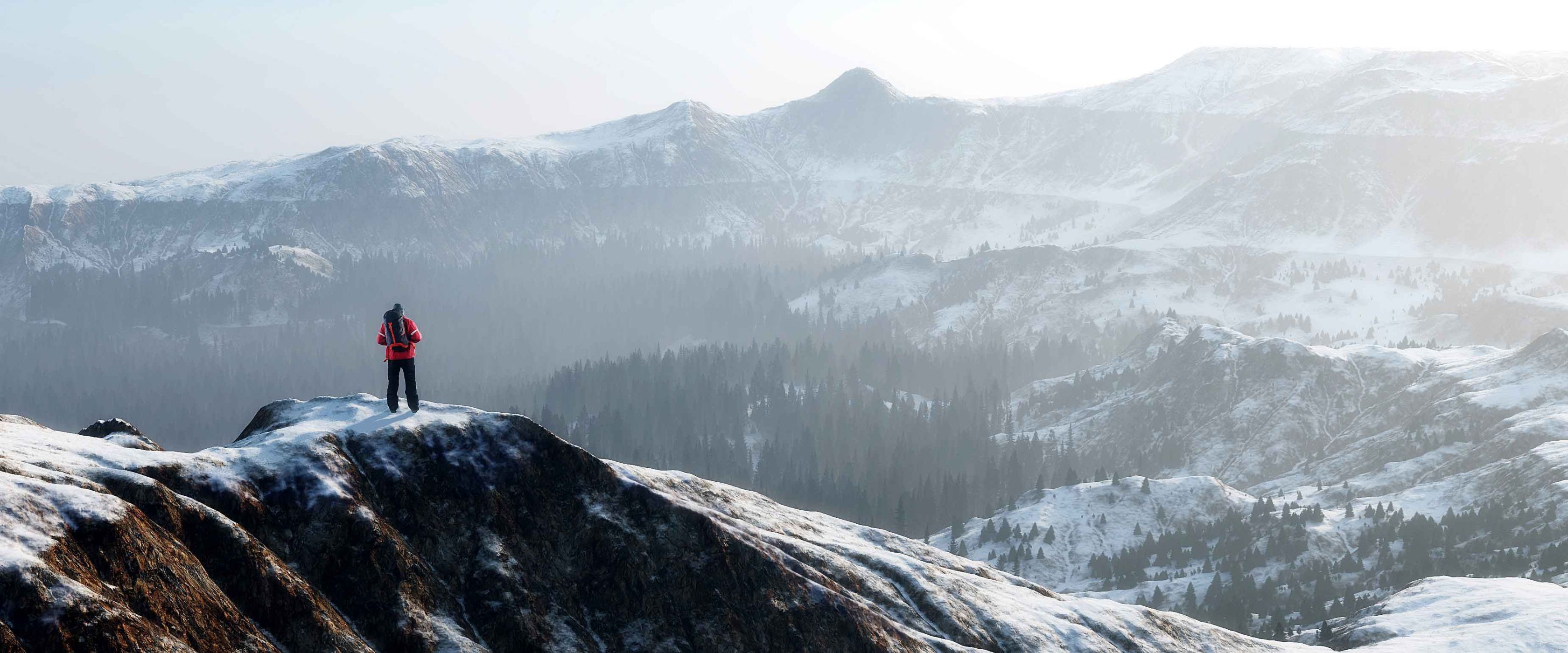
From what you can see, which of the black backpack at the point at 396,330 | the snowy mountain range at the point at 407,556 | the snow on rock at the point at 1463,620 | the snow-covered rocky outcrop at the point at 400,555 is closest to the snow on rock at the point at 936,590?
the snowy mountain range at the point at 407,556

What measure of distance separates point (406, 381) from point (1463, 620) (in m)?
101

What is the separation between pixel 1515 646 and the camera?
96.3 meters

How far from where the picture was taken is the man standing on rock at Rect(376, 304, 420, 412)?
5519 cm

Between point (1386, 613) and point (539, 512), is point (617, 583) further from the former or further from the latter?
point (1386, 613)

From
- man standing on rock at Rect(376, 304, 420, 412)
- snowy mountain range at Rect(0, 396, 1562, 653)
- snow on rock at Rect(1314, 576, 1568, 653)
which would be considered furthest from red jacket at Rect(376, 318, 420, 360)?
snow on rock at Rect(1314, 576, 1568, 653)

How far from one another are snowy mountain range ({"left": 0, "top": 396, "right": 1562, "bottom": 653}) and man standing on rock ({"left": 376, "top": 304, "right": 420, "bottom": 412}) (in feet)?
9.42

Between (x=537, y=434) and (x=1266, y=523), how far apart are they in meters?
167

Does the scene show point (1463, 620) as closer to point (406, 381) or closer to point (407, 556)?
point (407, 556)

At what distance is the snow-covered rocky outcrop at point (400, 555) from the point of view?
41.3 meters

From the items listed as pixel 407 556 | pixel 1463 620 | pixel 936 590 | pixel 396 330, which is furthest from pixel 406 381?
pixel 1463 620

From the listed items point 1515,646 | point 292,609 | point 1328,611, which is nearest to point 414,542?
point 292,609

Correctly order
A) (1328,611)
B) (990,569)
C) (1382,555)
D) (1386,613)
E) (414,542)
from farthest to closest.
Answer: (1382,555) → (1328,611) → (1386,613) → (990,569) → (414,542)

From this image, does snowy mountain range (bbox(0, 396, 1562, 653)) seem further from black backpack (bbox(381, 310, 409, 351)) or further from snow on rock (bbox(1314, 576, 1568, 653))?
snow on rock (bbox(1314, 576, 1568, 653))

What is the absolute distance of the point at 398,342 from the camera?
55.4 meters
